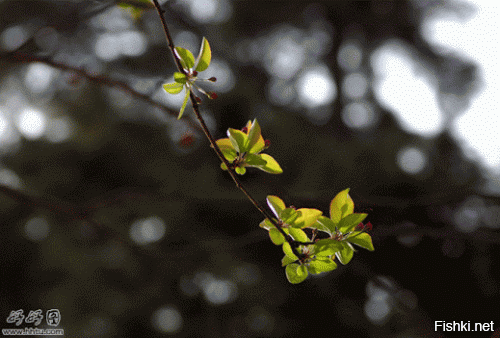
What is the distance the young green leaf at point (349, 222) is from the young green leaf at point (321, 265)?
7 cm

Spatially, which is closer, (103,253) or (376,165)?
(376,165)

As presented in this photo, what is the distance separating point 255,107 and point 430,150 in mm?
1882

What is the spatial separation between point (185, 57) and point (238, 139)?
18 centimetres

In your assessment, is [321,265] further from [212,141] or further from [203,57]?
[203,57]

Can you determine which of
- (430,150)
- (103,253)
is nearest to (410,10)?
(430,150)

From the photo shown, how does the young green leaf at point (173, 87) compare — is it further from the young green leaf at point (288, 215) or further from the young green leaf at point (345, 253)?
the young green leaf at point (345, 253)

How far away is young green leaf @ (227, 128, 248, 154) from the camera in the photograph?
565 mm

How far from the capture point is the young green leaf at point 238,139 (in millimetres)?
565

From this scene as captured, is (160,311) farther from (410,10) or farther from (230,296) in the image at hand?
(410,10)

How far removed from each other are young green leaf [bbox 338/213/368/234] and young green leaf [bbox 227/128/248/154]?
0.24 meters

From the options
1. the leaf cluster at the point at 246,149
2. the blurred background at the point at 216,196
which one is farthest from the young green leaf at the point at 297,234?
the blurred background at the point at 216,196

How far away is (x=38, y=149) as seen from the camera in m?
3.34

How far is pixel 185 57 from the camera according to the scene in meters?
0.56

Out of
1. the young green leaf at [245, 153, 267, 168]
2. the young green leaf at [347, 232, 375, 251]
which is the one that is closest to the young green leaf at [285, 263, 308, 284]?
the young green leaf at [347, 232, 375, 251]
